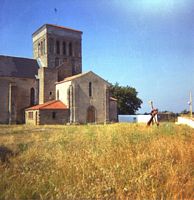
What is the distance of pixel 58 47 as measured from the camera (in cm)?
4662

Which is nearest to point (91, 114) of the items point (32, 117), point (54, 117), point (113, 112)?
point (113, 112)

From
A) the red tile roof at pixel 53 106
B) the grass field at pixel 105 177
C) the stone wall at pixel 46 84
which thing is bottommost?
the grass field at pixel 105 177

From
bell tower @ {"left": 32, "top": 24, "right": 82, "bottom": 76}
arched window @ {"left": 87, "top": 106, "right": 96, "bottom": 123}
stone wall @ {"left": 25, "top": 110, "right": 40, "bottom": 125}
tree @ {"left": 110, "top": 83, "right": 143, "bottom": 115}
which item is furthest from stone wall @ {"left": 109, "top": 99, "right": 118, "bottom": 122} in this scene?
tree @ {"left": 110, "top": 83, "right": 143, "bottom": 115}

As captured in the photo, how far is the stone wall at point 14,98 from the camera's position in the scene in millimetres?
39188

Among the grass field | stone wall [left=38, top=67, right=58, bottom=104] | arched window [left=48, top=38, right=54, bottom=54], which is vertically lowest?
the grass field

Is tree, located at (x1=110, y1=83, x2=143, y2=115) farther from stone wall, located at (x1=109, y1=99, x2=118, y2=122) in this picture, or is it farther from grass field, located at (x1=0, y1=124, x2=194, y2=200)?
grass field, located at (x1=0, y1=124, x2=194, y2=200)

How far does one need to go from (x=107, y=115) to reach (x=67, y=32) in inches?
676

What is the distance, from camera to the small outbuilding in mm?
35406

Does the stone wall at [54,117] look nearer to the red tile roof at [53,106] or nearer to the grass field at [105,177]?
the red tile roof at [53,106]

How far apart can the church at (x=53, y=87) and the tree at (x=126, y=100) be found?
13476 mm

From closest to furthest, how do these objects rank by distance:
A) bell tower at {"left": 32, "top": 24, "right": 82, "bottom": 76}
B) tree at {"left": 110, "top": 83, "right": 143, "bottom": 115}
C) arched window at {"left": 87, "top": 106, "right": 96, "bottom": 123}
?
1. arched window at {"left": 87, "top": 106, "right": 96, "bottom": 123}
2. bell tower at {"left": 32, "top": 24, "right": 82, "bottom": 76}
3. tree at {"left": 110, "top": 83, "right": 143, "bottom": 115}

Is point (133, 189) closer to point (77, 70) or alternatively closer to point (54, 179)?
point (54, 179)

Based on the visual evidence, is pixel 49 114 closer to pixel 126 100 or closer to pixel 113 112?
pixel 113 112

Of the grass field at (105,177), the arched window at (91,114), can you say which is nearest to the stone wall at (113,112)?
the arched window at (91,114)
